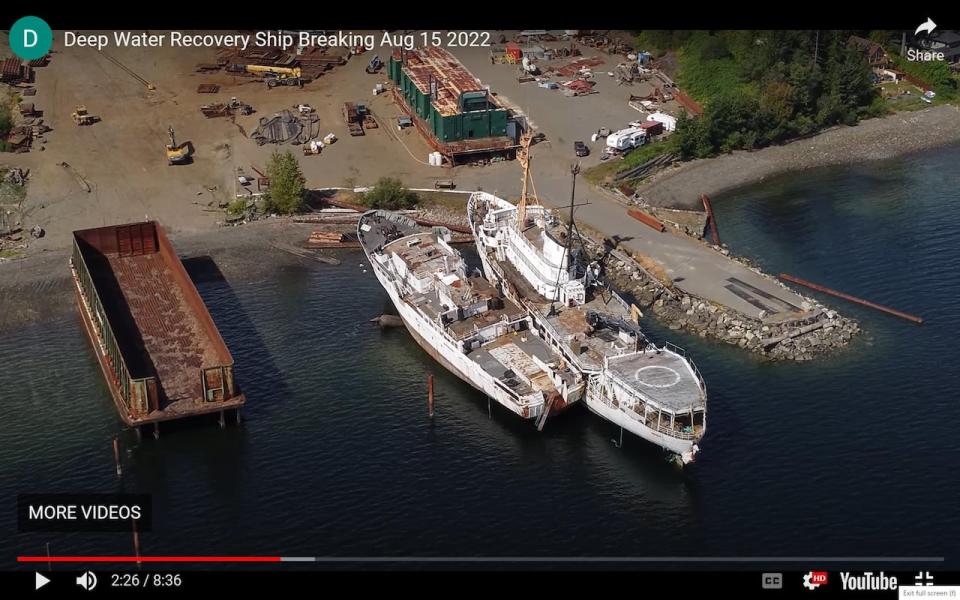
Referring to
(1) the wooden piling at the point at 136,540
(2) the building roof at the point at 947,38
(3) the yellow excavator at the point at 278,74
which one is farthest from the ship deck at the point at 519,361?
(2) the building roof at the point at 947,38

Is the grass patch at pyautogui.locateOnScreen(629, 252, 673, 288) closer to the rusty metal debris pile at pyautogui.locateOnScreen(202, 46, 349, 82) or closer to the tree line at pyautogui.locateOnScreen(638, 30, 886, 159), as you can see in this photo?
the tree line at pyautogui.locateOnScreen(638, 30, 886, 159)

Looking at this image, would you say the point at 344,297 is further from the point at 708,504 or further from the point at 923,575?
the point at 923,575

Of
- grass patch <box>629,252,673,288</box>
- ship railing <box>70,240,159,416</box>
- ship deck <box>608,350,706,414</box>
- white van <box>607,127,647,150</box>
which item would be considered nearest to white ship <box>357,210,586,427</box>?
ship deck <box>608,350,706,414</box>

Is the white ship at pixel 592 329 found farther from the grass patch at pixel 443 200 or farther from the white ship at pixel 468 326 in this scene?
the grass patch at pixel 443 200

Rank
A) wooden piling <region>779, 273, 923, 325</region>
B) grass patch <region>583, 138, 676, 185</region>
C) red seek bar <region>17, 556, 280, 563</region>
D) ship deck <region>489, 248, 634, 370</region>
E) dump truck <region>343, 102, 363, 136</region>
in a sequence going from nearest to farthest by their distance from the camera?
1. red seek bar <region>17, 556, 280, 563</region>
2. ship deck <region>489, 248, 634, 370</region>
3. wooden piling <region>779, 273, 923, 325</region>
4. grass patch <region>583, 138, 676, 185</region>
5. dump truck <region>343, 102, 363, 136</region>

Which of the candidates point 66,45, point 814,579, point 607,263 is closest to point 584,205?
point 607,263
